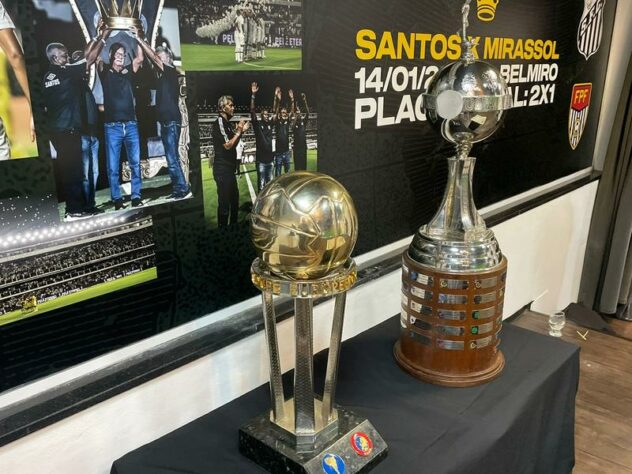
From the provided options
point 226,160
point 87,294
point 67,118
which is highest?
point 67,118

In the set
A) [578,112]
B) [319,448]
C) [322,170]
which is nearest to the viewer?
[319,448]

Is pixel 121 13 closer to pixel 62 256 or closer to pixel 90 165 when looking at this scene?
pixel 90 165

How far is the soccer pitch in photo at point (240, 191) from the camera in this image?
117 cm

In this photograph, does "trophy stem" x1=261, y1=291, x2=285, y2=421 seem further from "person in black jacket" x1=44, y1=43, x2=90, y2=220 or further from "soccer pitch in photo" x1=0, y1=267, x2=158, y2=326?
"person in black jacket" x1=44, y1=43, x2=90, y2=220

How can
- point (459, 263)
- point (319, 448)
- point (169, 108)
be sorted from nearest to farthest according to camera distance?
point (319, 448) → point (169, 108) → point (459, 263)

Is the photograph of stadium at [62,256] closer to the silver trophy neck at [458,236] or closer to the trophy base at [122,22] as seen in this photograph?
the trophy base at [122,22]

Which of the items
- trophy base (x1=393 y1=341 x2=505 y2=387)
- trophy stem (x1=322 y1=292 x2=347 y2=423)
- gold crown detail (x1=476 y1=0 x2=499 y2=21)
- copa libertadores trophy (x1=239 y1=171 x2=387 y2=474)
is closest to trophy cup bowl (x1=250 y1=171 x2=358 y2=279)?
copa libertadores trophy (x1=239 y1=171 x2=387 y2=474)

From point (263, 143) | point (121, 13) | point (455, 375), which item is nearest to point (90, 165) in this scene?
point (121, 13)

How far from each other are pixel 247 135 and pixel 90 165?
0.36m

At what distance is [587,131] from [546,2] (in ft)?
2.83

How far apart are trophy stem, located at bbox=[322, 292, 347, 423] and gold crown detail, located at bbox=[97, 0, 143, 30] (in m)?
0.60

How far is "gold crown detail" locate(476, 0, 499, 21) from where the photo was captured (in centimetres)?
189

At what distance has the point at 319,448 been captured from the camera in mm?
966

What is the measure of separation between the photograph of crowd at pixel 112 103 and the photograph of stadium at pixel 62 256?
0.11ft
